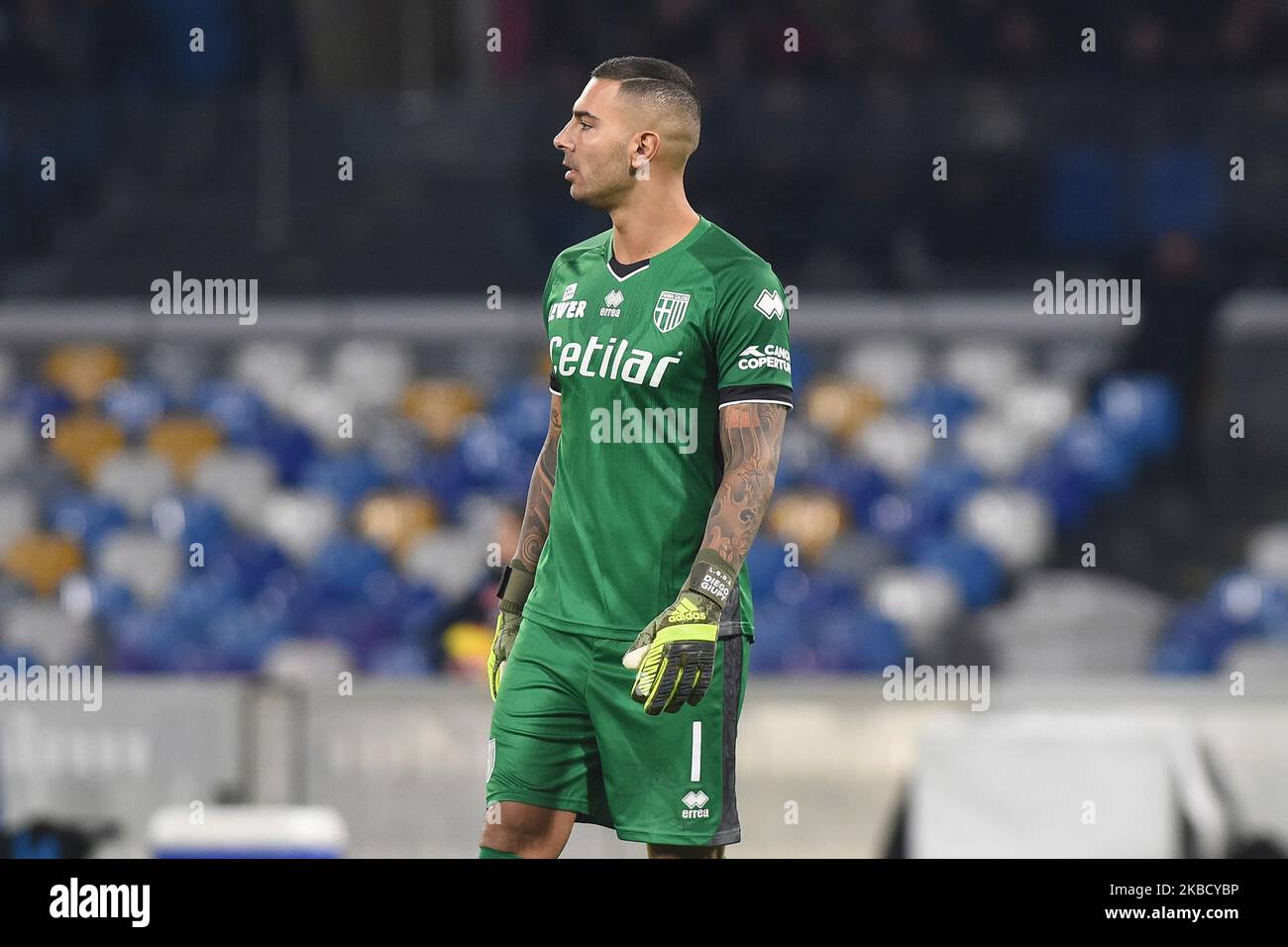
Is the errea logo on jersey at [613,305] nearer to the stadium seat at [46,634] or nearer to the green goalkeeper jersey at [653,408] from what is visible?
the green goalkeeper jersey at [653,408]

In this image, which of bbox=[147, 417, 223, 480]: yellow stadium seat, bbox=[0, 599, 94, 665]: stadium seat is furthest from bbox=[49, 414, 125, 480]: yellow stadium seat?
bbox=[0, 599, 94, 665]: stadium seat

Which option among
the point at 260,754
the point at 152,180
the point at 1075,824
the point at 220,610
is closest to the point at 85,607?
the point at 220,610

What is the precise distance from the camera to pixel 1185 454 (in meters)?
10.2

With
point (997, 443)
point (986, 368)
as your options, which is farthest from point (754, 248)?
point (997, 443)

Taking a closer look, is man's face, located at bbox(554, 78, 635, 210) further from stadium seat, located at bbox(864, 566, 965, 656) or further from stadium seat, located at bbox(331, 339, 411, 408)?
stadium seat, located at bbox(331, 339, 411, 408)

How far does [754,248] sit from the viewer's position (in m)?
10.6

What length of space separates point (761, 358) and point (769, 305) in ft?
0.33

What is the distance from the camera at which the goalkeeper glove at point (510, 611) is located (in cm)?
354

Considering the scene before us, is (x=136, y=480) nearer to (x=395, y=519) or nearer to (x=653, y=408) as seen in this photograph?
(x=395, y=519)

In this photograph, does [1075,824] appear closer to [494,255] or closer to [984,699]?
[984,699]

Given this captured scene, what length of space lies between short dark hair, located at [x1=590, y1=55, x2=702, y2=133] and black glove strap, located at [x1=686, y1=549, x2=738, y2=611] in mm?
813

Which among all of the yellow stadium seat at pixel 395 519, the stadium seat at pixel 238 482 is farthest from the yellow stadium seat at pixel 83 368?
the yellow stadium seat at pixel 395 519
